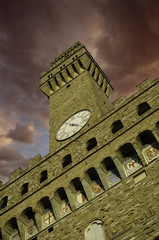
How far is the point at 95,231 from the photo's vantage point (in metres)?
11.7

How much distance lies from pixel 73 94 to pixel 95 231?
12.1 m

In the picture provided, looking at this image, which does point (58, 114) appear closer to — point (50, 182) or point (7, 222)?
point (50, 182)

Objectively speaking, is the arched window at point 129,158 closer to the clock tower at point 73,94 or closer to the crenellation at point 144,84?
the clock tower at point 73,94

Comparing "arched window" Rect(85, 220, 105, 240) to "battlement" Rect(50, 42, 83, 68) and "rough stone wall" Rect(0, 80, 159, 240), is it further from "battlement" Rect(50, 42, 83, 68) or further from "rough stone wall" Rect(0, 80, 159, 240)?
"battlement" Rect(50, 42, 83, 68)

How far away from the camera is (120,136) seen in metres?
14.0

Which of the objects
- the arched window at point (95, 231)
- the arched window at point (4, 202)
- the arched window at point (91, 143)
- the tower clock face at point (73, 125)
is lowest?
the arched window at point (95, 231)

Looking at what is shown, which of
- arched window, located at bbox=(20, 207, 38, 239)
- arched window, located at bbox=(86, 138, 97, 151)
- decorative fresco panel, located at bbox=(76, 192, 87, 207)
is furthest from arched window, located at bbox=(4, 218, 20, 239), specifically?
arched window, located at bbox=(86, 138, 97, 151)

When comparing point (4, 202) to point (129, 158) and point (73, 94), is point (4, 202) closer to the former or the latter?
point (129, 158)

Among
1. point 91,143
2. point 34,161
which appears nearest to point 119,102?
point 91,143

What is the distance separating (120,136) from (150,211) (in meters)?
4.27

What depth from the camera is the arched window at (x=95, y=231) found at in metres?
11.4

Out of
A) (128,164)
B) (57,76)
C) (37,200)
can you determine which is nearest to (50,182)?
(37,200)

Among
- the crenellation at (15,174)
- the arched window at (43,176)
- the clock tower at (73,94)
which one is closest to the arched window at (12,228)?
the arched window at (43,176)

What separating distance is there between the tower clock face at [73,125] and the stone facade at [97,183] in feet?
0.83
